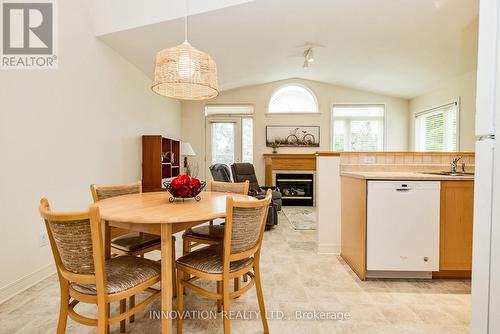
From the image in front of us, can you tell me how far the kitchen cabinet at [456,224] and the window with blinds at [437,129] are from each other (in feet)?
9.96

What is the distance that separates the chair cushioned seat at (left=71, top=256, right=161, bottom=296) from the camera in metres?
1.15

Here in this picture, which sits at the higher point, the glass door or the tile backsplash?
the glass door

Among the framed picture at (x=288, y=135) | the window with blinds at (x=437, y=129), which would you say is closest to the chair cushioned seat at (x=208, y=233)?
the framed picture at (x=288, y=135)

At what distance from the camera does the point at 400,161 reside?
267cm

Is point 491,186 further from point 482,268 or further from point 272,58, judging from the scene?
point 272,58

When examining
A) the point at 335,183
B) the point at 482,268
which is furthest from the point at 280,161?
the point at 482,268

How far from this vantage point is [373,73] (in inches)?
194

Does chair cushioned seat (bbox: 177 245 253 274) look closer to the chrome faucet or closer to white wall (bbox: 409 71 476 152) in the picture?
the chrome faucet

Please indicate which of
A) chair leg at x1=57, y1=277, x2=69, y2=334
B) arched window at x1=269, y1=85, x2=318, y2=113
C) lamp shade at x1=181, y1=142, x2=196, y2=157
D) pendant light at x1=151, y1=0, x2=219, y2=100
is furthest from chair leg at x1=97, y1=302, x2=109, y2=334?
arched window at x1=269, y1=85, x2=318, y2=113

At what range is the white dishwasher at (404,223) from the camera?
2066 mm

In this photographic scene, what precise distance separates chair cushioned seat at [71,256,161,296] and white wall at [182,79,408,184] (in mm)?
4738

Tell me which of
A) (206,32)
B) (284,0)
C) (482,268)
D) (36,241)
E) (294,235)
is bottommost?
(294,235)

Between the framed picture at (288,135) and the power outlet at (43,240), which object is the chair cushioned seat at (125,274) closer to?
the power outlet at (43,240)

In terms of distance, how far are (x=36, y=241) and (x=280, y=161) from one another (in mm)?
4450
